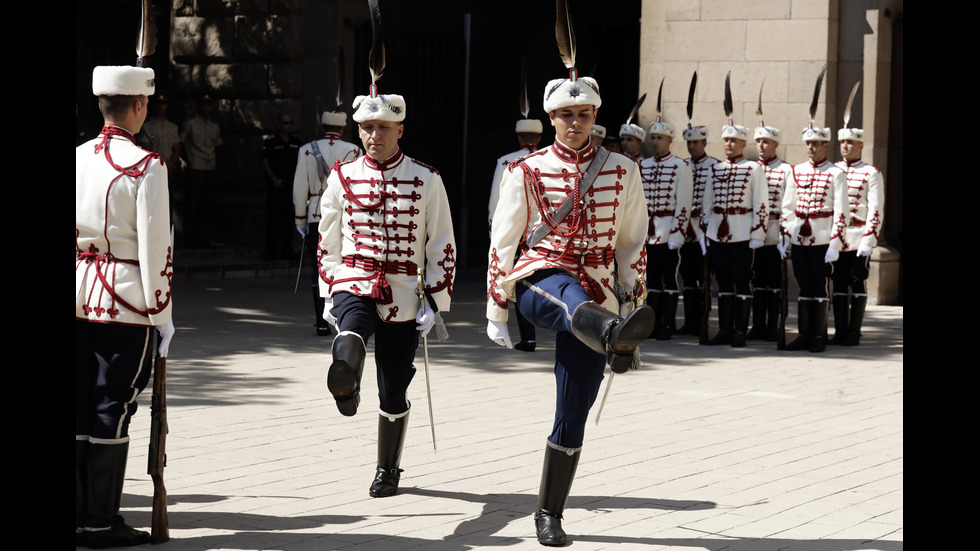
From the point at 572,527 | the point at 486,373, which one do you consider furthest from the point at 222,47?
the point at 572,527

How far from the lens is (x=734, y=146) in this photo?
12500 mm

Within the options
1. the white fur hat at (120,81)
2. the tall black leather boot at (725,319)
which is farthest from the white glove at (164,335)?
the tall black leather boot at (725,319)

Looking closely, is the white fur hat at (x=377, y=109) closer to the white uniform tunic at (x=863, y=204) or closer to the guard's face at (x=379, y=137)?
the guard's face at (x=379, y=137)

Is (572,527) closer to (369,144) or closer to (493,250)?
(493,250)

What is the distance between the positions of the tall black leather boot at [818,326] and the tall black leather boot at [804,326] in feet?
0.12

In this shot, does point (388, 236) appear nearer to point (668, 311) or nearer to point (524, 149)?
point (524, 149)

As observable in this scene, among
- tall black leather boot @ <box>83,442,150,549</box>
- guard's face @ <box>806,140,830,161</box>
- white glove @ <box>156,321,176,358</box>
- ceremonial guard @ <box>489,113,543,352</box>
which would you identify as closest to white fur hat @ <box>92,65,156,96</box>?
white glove @ <box>156,321,176,358</box>

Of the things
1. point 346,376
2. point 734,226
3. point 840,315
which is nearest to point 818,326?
point 840,315

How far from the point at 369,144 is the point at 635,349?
6.38ft

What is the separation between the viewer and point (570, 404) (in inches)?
227

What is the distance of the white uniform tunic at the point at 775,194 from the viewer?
12602mm

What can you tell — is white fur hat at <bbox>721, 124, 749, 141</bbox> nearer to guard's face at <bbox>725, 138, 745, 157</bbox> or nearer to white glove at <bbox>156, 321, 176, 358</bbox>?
guard's face at <bbox>725, 138, 745, 157</bbox>

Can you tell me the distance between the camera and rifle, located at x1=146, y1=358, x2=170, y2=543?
18.0 feet

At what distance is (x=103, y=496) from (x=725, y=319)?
8.10 meters
